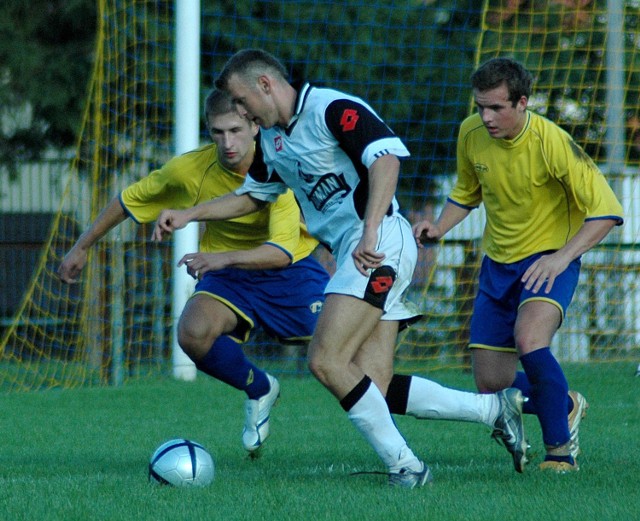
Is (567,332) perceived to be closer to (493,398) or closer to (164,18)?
(164,18)

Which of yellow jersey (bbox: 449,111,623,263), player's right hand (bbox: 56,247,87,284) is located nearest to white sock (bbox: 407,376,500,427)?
yellow jersey (bbox: 449,111,623,263)

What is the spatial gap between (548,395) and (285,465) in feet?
4.60

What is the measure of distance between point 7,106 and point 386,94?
4.96m

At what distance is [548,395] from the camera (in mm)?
5434

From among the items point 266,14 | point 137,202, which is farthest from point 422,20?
point 137,202

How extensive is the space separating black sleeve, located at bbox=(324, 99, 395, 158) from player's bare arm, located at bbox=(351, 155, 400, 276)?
0.14 metres

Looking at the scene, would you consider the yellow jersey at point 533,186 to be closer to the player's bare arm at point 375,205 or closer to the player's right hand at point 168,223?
the player's bare arm at point 375,205

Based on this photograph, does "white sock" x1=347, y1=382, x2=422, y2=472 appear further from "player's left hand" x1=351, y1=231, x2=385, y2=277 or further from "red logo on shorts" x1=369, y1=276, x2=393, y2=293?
"player's left hand" x1=351, y1=231, x2=385, y2=277

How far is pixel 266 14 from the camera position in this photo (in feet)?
43.5

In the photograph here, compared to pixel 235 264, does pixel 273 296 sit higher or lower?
lower

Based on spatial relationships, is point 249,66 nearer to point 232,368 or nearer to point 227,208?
point 227,208

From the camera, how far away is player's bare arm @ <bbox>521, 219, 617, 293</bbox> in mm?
5312

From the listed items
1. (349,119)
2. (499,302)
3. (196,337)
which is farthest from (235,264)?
(349,119)

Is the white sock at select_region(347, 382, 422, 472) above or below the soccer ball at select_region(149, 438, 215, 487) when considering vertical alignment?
above
